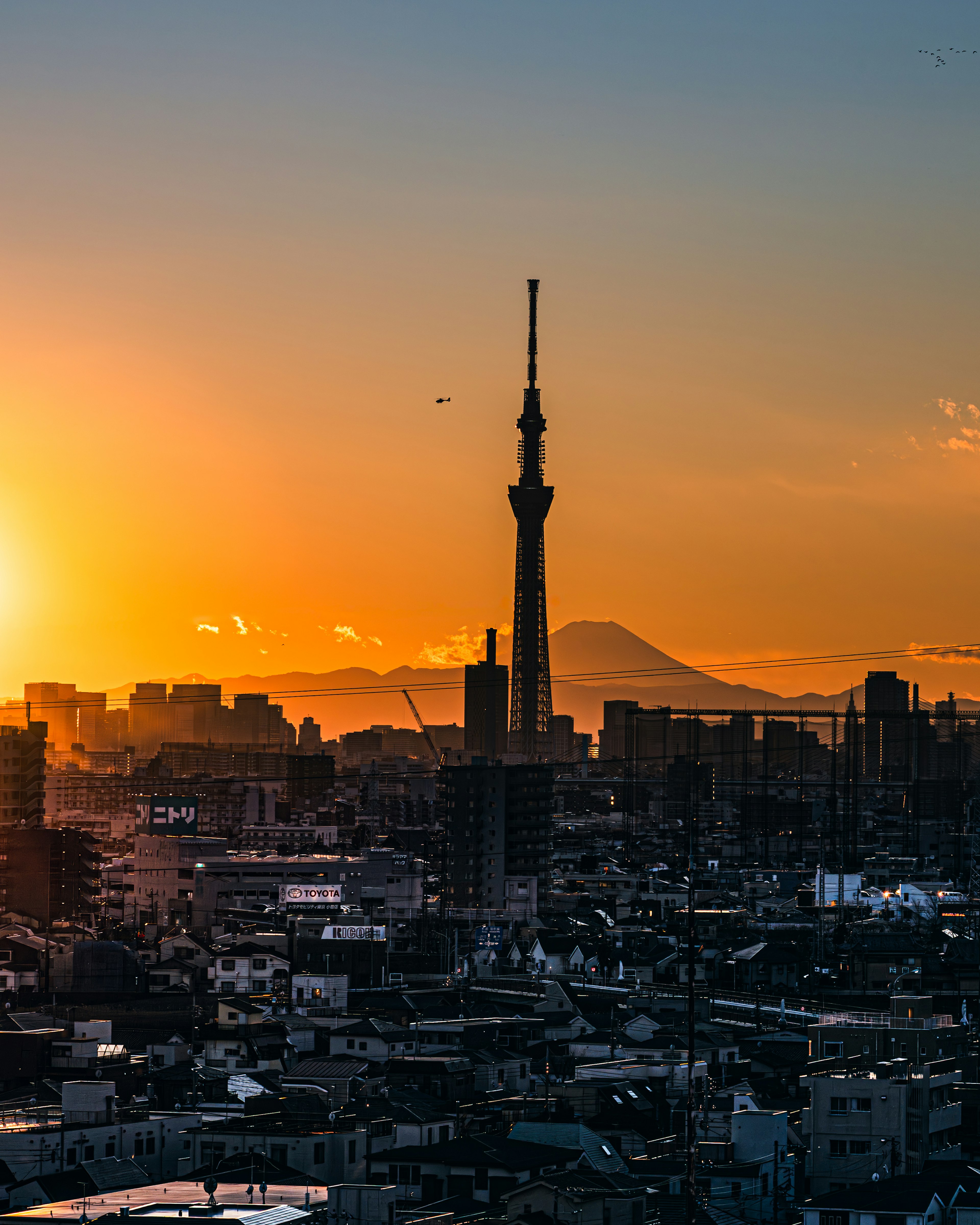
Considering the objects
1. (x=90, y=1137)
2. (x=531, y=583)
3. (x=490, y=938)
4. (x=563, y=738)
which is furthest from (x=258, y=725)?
(x=90, y=1137)

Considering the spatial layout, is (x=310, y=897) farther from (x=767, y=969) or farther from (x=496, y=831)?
(x=767, y=969)

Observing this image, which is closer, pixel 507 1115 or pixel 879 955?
pixel 507 1115

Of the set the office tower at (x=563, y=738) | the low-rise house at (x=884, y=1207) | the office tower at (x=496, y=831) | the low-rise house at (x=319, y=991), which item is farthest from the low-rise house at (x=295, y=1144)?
the office tower at (x=563, y=738)

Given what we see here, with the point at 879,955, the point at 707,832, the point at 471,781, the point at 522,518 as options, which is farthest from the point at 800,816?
the point at 879,955

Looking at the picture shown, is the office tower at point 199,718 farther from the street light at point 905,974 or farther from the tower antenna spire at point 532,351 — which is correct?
the street light at point 905,974

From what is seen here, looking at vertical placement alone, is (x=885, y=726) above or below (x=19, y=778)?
above

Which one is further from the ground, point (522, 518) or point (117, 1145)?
point (522, 518)

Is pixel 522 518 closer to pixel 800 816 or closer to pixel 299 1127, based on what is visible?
pixel 800 816
